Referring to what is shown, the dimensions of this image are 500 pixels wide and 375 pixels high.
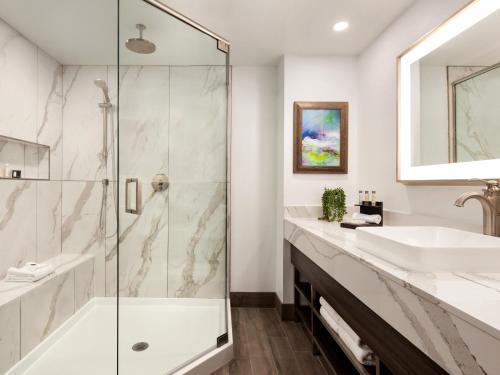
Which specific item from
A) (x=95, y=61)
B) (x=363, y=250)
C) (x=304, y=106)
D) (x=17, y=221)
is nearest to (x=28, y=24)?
(x=95, y=61)

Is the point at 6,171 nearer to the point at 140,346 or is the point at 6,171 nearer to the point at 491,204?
the point at 140,346

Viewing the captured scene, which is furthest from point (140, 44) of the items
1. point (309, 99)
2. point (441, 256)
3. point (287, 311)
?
point (287, 311)

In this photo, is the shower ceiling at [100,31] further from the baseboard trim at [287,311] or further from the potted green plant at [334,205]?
the baseboard trim at [287,311]

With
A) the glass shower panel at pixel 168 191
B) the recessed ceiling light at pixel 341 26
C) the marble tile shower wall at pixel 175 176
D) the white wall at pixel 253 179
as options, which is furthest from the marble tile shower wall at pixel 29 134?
the recessed ceiling light at pixel 341 26

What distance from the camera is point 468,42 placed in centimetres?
130

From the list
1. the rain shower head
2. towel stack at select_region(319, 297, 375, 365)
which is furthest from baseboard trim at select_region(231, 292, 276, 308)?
the rain shower head

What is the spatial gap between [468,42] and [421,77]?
317 mm

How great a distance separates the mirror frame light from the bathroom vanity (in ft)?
1.99

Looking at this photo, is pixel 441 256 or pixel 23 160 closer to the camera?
pixel 441 256

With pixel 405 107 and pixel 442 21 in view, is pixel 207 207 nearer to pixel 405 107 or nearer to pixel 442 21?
pixel 405 107

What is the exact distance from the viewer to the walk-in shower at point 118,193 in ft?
4.85

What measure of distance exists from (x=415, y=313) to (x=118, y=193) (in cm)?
138

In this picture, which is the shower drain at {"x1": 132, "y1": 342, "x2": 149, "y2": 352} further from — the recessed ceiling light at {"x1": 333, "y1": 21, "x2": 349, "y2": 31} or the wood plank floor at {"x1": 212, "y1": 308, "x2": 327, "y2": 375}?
the recessed ceiling light at {"x1": 333, "y1": 21, "x2": 349, "y2": 31}

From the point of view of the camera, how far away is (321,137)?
2.38 m
